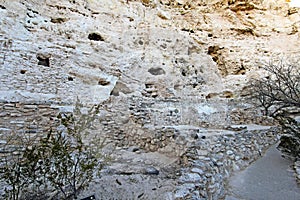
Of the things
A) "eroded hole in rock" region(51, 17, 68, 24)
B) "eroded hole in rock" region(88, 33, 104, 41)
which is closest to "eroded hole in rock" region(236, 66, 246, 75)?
"eroded hole in rock" region(88, 33, 104, 41)

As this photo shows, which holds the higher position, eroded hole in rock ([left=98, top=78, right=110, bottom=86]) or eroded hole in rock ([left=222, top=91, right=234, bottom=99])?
eroded hole in rock ([left=98, top=78, right=110, bottom=86])

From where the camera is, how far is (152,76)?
10.9 m

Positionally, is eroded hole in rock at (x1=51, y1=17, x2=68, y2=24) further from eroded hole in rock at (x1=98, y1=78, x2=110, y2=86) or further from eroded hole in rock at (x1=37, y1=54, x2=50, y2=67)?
eroded hole in rock at (x1=98, y1=78, x2=110, y2=86)

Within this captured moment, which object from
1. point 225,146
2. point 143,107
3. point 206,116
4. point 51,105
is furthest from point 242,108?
point 51,105

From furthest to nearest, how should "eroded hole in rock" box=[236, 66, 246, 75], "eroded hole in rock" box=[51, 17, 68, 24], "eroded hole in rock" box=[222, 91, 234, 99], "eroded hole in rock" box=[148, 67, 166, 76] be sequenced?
1. "eroded hole in rock" box=[236, 66, 246, 75]
2. "eroded hole in rock" box=[222, 91, 234, 99]
3. "eroded hole in rock" box=[148, 67, 166, 76]
4. "eroded hole in rock" box=[51, 17, 68, 24]

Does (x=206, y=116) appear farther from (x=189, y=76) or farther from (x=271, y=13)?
(x=271, y=13)

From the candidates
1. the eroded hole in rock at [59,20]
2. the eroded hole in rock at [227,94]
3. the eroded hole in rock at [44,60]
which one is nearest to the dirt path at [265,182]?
the eroded hole in rock at [227,94]

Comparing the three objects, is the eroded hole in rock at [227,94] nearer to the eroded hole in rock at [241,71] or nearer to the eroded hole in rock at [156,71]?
the eroded hole in rock at [241,71]

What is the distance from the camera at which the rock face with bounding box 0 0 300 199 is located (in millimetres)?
4094

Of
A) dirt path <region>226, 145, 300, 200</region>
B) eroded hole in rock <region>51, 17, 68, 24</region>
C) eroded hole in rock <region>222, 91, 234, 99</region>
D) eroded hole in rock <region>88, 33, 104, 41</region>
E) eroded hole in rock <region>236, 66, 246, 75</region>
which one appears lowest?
dirt path <region>226, 145, 300, 200</region>

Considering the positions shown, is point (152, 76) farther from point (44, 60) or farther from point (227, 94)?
point (44, 60)

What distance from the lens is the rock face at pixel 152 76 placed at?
13.4ft

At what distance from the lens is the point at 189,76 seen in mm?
12078

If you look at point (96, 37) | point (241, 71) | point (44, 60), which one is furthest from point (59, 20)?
point (241, 71)
